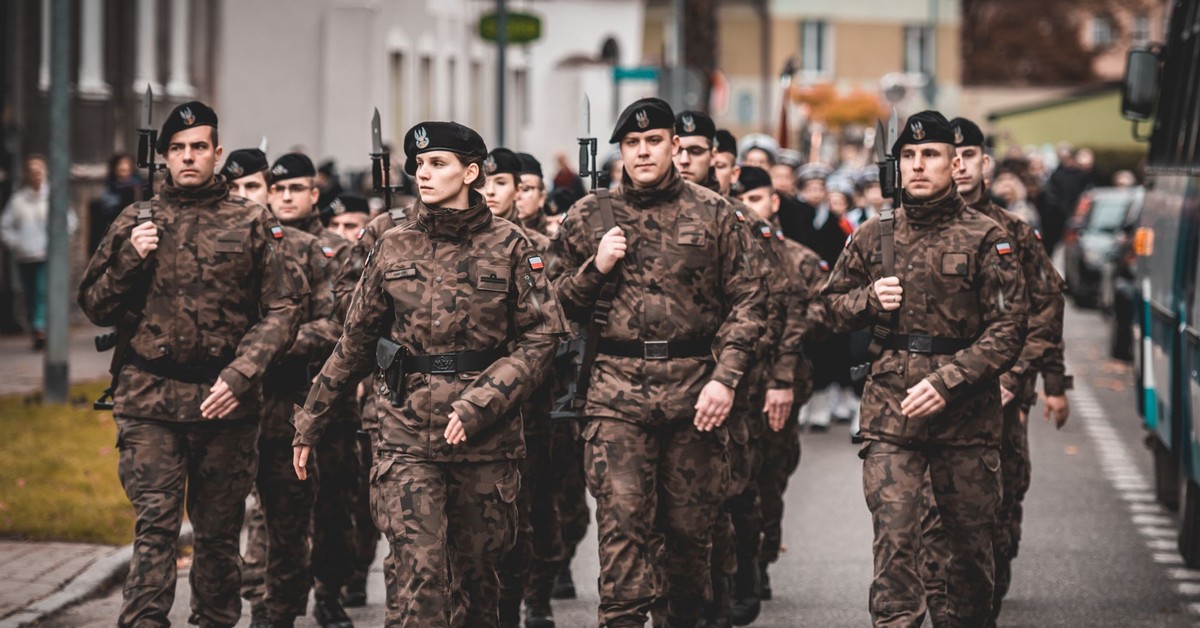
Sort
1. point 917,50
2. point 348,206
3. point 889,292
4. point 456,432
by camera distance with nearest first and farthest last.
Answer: point 456,432, point 889,292, point 348,206, point 917,50

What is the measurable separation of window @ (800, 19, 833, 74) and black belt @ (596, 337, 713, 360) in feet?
208

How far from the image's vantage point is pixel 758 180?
10453 millimetres

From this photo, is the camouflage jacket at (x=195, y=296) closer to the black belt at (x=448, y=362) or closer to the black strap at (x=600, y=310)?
the black belt at (x=448, y=362)

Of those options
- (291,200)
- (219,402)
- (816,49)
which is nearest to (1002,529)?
(219,402)

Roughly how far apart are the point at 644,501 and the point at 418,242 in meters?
1.36

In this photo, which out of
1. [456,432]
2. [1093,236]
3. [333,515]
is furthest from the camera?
[1093,236]

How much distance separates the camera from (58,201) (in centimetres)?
1532

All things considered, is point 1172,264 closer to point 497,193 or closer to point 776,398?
point 776,398

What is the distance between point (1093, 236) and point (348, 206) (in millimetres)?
20231

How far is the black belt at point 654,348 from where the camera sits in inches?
307

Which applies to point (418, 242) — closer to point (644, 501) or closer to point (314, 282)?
point (644, 501)

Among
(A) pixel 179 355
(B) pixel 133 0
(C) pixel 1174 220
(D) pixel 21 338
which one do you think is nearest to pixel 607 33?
(B) pixel 133 0

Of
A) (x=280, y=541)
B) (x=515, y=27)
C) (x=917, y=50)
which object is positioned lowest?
(x=280, y=541)

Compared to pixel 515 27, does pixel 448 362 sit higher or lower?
lower
